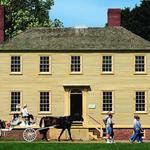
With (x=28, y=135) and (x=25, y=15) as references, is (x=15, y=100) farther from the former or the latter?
(x=25, y=15)

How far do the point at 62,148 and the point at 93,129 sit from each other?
727 inches

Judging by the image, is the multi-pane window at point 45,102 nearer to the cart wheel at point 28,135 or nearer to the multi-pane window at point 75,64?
the multi-pane window at point 75,64

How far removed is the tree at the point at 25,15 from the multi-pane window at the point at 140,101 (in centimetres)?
2424

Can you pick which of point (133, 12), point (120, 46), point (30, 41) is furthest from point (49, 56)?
point (133, 12)

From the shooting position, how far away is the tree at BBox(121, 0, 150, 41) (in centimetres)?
7762

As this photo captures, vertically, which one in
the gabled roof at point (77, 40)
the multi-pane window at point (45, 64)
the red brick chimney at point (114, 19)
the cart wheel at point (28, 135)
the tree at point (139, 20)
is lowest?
the cart wheel at point (28, 135)

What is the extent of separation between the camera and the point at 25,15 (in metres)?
77.0

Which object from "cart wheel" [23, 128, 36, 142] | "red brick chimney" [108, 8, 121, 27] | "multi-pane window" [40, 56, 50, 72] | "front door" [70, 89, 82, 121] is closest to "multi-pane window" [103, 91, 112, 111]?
"front door" [70, 89, 82, 121]

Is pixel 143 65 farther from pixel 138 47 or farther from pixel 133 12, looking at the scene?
pixel 133 12

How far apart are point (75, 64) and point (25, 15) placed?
79.8 ft

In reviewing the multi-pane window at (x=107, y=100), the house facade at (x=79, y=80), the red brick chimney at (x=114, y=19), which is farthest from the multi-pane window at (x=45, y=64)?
the red brick chimney at (x=114, y=19)

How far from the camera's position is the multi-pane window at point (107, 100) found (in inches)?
2111

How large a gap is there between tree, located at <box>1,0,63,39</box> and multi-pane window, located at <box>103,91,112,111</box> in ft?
75.8

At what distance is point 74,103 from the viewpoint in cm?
5366
